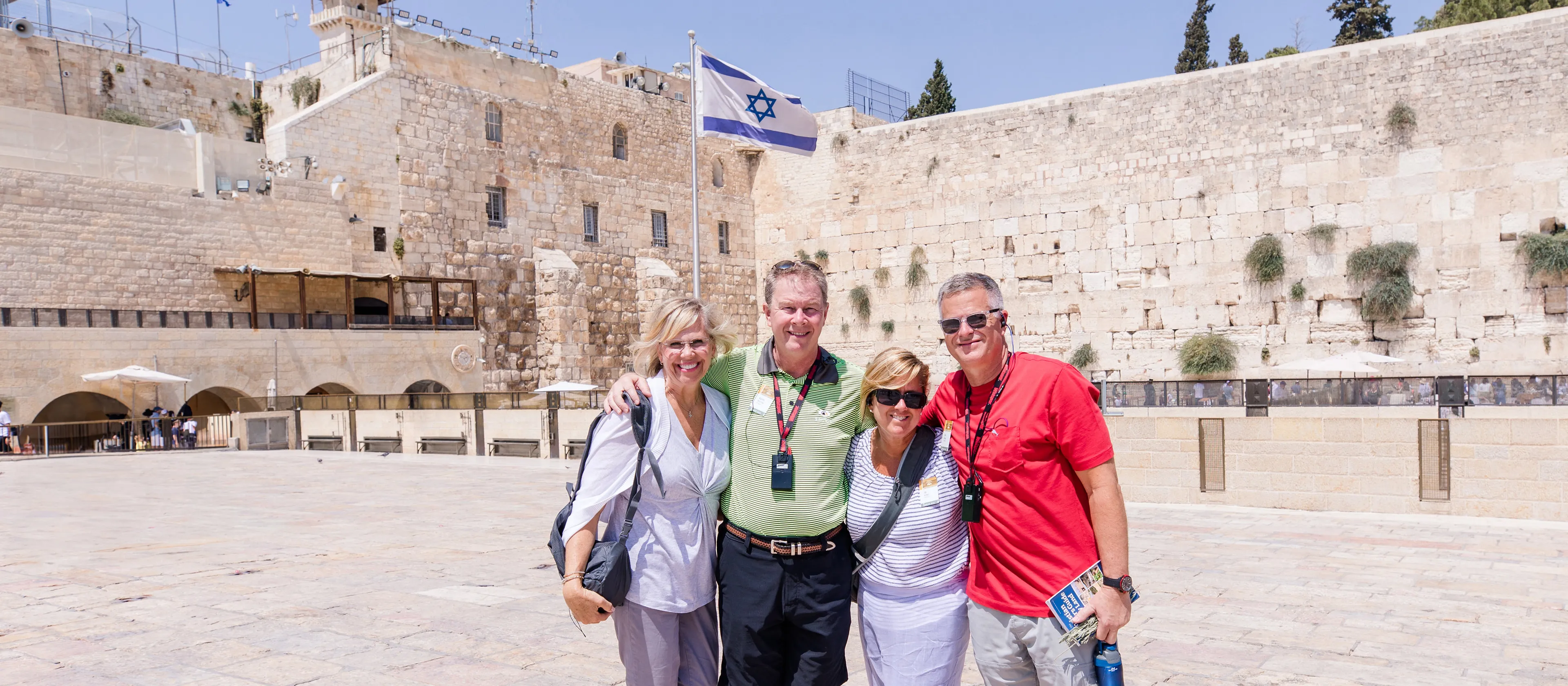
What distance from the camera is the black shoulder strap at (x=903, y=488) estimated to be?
8.13 feet

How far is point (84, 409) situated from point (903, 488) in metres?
20.8

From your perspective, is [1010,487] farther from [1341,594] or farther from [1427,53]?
[1427,53]

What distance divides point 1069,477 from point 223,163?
18889mm

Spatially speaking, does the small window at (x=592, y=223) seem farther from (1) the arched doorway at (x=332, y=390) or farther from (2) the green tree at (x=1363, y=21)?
(2) the green tree at (x=1363, y=21)

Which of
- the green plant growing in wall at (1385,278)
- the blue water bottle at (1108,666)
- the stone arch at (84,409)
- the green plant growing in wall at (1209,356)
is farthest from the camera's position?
the stone arch at (84,409)

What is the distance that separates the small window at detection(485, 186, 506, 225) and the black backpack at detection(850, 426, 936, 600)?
19.1m

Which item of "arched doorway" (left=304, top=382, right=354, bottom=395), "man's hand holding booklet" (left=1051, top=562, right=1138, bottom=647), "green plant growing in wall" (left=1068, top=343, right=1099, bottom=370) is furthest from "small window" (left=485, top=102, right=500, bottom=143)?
"man's hand holding booklet" (left=1051, top=562, right=1138, bottom=647)

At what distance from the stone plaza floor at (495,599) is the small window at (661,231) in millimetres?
15403

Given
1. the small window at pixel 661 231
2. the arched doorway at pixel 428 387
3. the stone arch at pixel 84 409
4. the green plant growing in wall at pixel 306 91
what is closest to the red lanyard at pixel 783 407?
the arched doorway at pixel 428 387

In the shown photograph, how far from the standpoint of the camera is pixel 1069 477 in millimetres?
2377

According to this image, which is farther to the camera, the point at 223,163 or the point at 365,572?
→ the point at 223,163

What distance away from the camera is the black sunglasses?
7.96ft

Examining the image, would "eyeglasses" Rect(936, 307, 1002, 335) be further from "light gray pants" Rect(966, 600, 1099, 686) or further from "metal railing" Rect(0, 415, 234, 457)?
"metal railing" Rect(0, 415, 234, 457)

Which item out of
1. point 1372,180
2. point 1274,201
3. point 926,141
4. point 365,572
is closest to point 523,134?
point 926,141
